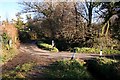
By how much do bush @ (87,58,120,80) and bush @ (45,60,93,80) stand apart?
11 cm

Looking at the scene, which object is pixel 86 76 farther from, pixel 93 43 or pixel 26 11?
pixel 26 11

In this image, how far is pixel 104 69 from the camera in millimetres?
2744

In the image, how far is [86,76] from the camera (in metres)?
2.73

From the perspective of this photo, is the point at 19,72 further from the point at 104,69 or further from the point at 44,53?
the point at 104,69

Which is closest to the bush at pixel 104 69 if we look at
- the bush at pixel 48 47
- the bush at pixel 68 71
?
the bush at pixel 68 71

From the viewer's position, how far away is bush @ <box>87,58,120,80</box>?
2.50m

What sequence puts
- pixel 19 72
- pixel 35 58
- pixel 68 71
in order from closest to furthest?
pixel 19 72 < pixel 68 71 < pixel 35 58

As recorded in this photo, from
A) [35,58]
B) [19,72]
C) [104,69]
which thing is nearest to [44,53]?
[35,58]

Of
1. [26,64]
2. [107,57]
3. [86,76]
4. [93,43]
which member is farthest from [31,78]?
[107,57]

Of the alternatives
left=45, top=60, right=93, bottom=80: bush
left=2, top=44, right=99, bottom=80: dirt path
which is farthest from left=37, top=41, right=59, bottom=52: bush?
left=45, top=60, right=93, bottom=80: bush

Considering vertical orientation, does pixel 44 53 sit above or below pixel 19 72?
above

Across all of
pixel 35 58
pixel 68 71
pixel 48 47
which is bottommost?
pixel 68 71

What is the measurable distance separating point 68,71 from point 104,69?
0.38m

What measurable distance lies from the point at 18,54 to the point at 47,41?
1.87ft
